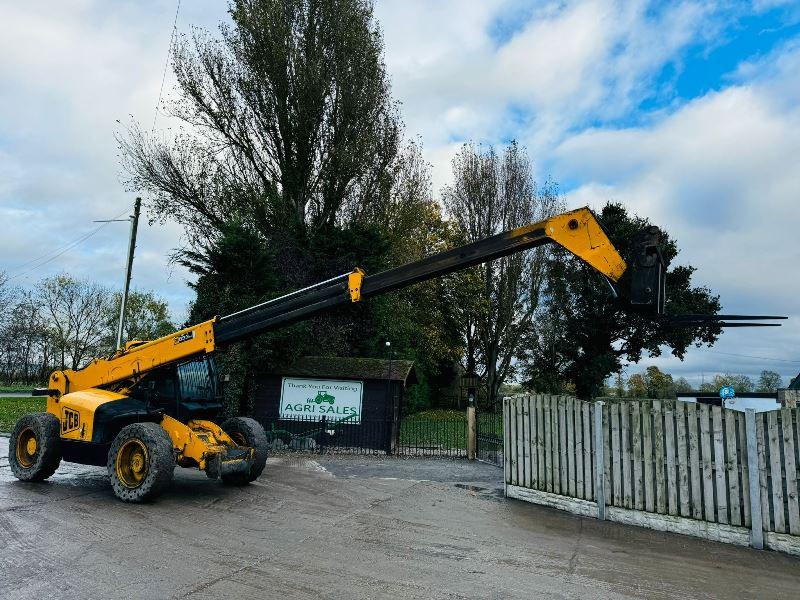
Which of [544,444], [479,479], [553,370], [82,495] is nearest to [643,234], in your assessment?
[544,444]

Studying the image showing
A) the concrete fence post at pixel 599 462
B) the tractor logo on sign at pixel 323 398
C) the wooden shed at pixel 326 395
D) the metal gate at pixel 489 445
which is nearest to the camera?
the concrete fence post at pixel 599 462

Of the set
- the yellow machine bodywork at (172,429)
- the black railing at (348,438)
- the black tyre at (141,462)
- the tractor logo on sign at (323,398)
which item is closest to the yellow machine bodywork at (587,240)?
the yellow machine bodywork at (172,429)

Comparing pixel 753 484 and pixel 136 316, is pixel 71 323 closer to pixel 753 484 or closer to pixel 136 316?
pixel 136 316

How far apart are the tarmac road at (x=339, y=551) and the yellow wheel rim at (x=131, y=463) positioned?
1.40ft

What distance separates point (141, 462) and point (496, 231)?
30.9 metres

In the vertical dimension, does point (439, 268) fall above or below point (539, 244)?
below

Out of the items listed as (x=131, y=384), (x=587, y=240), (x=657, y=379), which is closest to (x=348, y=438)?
(x=131, y=384)

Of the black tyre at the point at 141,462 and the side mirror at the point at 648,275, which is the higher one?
the side mirror at the point at 648,275

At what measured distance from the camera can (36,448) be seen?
10766 millimetres

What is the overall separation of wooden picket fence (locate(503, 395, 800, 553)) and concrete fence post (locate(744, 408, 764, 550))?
0.01m

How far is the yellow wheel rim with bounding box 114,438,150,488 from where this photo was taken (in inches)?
375

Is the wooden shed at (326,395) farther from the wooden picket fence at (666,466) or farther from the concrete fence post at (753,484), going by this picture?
the concrete fence post at (753,484)

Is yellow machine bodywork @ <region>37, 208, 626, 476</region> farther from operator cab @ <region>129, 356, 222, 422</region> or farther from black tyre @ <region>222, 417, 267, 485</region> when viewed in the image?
black tyre @ <region>222, 417, 267, 485</region>

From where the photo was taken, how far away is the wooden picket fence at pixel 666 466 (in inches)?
296
